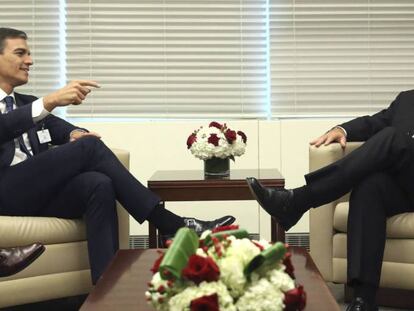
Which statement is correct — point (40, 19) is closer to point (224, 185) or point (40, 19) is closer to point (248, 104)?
point (248, 104)

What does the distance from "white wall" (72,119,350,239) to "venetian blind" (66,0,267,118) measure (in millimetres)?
150

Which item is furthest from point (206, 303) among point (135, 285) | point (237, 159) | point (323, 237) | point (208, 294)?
point (237, 159)

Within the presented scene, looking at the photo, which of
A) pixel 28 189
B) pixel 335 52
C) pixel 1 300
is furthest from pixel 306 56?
pixel 1 300

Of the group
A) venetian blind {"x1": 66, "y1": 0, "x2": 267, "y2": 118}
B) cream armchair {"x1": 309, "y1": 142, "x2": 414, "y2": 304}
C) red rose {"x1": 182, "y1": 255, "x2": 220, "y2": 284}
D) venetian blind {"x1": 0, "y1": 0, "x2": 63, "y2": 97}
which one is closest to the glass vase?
cream armchair {"x1": 309, "y1": 142, "x2": 414, "y2": 304}

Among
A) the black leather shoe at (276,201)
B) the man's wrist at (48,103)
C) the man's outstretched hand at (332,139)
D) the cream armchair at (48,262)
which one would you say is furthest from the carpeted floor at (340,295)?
the man's wrist at (48,103)

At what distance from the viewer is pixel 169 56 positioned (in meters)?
4.52

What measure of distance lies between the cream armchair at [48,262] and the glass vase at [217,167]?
85 cm

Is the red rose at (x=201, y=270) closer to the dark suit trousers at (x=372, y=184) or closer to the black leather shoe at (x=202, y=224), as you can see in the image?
the dark suit trousers at (x=372, y=184)

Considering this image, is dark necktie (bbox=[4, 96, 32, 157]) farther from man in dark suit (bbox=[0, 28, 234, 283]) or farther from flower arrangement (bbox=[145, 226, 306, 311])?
flower arrangement (bbox=[145, 226, 306, 311])

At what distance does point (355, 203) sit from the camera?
2.81m

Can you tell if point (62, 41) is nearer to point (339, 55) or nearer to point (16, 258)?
point (339, 55)

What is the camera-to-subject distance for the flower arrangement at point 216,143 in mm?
3426

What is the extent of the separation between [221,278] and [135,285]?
2.15 ft

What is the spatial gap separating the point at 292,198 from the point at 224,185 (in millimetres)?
537
